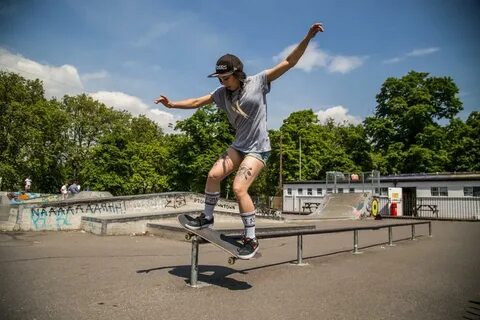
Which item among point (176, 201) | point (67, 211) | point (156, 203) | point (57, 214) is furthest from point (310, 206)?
point (57, 214)

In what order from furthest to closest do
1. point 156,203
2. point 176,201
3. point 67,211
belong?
1. point 176,201
2. point 156,203
3. point 67,211

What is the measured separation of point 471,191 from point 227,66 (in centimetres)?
3063

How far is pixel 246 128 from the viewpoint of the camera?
430 centimetres

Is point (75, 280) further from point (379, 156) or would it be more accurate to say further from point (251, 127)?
point (379, 156)

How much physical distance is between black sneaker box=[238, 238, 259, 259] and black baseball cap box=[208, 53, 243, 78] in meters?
1.93

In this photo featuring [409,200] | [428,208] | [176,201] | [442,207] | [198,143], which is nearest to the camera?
[176,201]

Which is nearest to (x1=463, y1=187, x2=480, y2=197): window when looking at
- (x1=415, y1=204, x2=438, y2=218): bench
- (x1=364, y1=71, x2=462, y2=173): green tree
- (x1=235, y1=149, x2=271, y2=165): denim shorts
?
(x1=415, y1=204, x2=438, y2=218): bench

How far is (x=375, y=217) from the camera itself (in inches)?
1078

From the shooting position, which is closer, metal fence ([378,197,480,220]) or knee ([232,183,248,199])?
knee ([232,183,248,199])

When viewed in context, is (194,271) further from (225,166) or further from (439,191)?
(439,191)

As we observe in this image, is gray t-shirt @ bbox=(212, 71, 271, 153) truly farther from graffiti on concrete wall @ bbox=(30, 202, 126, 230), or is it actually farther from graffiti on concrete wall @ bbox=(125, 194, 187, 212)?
graffiti on concrete wall @ bbox=(125, 194, 187, 212)

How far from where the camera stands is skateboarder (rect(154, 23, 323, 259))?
4164mm

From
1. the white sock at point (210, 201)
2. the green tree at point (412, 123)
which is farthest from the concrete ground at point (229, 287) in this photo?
the green tree at point (412, 123)

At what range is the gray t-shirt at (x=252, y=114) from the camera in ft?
14.0
